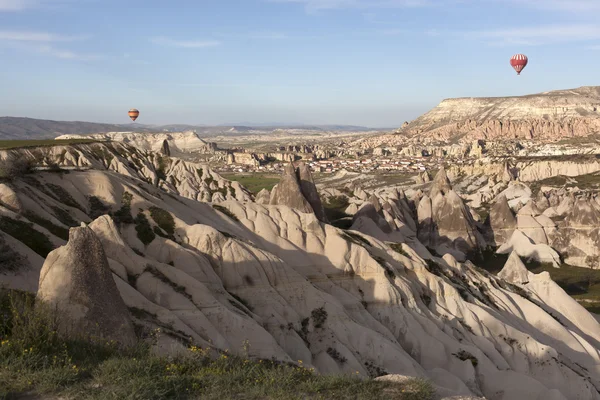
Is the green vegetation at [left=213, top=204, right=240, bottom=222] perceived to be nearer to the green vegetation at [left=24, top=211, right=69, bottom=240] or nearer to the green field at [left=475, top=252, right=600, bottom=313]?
the green vegetation at [left=24, top=211, right=69, bottom=240]

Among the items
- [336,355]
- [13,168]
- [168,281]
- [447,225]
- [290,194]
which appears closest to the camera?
[168,281]

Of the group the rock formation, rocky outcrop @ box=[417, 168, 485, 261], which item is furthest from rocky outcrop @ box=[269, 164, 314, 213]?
rocky outcrop @ box=[417, 168, 485, 261]

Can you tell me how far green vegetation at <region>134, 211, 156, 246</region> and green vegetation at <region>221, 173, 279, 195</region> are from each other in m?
105

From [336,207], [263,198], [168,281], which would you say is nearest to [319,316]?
[168,281]

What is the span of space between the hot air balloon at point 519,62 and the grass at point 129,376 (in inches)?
6270

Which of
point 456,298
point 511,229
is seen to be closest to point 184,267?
point 456,298

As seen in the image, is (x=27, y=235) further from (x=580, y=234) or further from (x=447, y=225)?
(x=580, y=234)

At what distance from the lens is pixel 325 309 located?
27.2 m

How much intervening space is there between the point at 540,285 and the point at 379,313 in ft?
63.1

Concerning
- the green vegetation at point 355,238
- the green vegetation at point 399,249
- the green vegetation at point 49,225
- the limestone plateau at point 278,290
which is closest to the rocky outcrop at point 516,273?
the limestone plateau at point 278,290

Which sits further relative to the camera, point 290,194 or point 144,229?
point 290,194

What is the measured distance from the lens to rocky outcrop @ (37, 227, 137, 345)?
14.7 metres

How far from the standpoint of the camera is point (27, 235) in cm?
2303

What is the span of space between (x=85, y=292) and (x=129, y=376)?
17.0 ft
